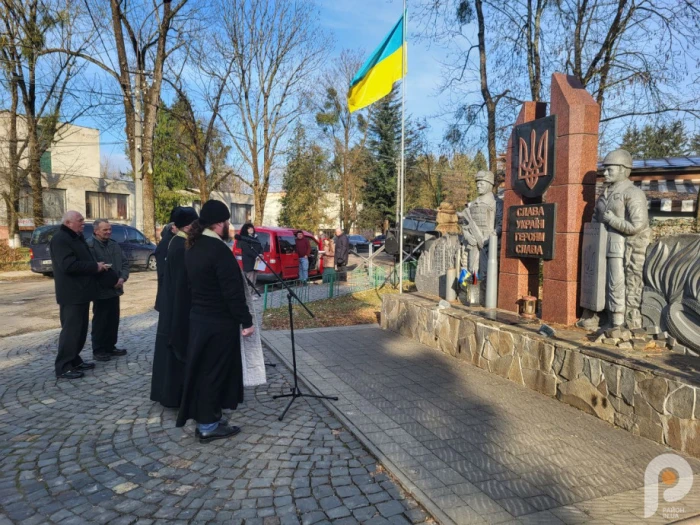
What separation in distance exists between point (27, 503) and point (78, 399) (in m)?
1.94

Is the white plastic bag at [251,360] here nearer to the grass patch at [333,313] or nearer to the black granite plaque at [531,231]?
the black granite plaque at [531,231]

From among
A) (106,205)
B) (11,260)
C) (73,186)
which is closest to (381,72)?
(11,260)

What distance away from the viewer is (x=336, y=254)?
51.9ft

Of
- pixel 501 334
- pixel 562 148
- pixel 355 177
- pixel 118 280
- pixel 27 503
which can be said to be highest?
pixel 355 177

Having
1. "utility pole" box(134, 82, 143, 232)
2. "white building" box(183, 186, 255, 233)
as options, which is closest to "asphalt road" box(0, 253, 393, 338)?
"utility pole" box(134, 82, 143, 232)

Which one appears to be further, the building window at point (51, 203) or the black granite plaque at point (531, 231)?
the building window at point (51, 203)

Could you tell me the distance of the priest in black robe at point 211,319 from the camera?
3639mm

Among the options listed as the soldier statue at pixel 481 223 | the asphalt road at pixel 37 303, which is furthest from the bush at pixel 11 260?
the soldier statue at pixel 481 223

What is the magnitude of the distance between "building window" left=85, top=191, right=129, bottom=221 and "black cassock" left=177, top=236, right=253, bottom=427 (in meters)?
31.3

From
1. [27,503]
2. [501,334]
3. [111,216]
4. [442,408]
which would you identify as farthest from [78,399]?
[111,216]

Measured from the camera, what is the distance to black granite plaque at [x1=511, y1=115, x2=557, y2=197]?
19.4ft

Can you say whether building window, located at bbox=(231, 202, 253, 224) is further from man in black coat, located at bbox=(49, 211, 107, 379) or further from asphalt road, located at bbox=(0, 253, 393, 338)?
man in black coat, located at bbox=(49, 211, 107, 379)

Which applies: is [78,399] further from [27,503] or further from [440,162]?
[440,162]

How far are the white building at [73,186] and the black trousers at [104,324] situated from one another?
69.2ft
